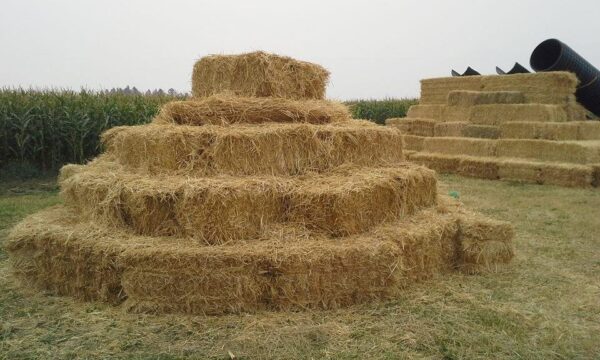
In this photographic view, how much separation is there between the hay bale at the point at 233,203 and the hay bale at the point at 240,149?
171mm

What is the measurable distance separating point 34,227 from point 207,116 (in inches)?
78.3

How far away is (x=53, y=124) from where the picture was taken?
1267cm

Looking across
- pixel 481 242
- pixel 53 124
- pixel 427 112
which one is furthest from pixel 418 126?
pixel 481 242

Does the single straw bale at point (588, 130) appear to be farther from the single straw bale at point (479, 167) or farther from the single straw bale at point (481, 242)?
the single straw bale at point (481, 242)

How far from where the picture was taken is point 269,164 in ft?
15.6

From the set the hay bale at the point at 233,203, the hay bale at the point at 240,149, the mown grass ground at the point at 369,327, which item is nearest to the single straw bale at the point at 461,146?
the mown grass ground at the point at 369,327

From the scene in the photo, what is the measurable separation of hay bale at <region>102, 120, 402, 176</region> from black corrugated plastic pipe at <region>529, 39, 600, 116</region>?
11505 millimetres

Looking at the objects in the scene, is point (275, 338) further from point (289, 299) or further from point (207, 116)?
point (207, 116)

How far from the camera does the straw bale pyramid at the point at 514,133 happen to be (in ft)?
38.3

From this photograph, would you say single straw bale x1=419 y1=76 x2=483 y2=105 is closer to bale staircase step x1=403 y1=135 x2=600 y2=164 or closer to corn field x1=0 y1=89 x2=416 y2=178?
bale staircase step x1=403 y1=135 x2=600 y2=164

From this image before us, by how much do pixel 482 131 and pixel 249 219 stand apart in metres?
11.5

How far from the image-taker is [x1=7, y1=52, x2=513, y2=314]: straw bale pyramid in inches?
157

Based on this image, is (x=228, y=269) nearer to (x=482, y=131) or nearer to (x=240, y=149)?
(x=240, y=149)

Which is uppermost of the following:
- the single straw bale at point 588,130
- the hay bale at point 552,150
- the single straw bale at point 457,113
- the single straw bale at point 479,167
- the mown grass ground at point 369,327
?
the single straw bale at point 457,113
